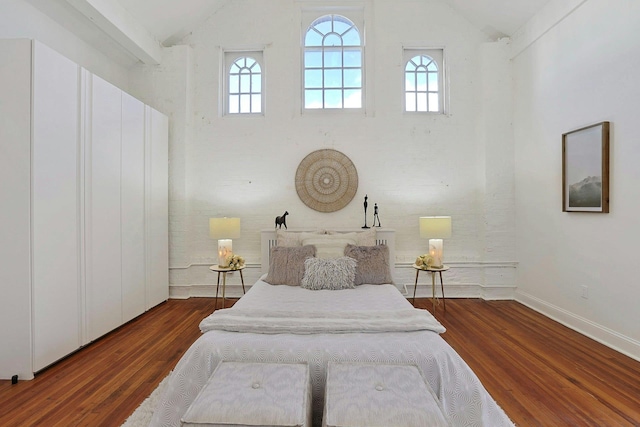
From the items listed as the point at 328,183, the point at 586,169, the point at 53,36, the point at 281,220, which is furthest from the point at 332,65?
the point at 586,169

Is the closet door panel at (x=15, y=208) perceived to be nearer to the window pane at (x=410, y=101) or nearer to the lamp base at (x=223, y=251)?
the lamp base at (x=223, y=251)

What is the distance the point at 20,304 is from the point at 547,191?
5.02 meters

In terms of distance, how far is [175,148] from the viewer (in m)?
4.60

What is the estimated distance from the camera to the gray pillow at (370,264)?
3375 millimetres

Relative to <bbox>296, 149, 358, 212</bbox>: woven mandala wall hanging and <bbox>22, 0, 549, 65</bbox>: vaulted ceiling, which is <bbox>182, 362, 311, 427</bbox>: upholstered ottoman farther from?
<bbox>22, 0, 549, 65</bbox>: vaulted ceiling

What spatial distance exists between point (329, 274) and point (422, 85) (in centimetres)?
315

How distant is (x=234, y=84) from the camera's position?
4.85 m

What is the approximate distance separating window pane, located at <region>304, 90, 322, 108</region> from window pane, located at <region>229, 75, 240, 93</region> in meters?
0.99

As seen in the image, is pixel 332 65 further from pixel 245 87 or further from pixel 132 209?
pixel 132 209

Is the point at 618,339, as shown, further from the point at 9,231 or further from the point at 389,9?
the point at 9,231

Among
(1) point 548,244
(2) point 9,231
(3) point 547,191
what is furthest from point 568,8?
(2) point 9,231

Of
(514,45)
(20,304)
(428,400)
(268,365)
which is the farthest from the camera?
(514,45)

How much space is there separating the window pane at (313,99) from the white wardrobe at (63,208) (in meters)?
2.13

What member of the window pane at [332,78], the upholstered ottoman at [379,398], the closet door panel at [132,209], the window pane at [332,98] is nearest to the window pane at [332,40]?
the window pane at [332,78]
